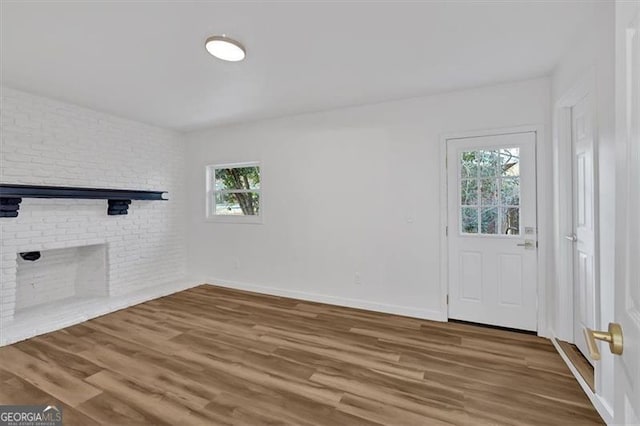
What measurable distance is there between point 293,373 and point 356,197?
6.94ft

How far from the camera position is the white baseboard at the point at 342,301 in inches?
132

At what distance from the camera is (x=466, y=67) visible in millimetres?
2658

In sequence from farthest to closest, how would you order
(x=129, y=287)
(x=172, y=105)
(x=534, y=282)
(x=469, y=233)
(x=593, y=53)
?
(x=129, y=287), (x=172, y=105), (x=469, y=233), (x=534, y=282), (x=593, y=53)

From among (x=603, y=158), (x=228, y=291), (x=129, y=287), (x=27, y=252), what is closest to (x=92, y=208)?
(x=27, y=252)

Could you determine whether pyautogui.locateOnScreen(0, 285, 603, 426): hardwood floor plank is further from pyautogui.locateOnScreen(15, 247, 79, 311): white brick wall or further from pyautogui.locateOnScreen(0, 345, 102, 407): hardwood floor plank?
pyautogui.locateOnScreen(15, 247, 79, 311): white brick wall

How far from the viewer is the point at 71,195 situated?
3.39 meters

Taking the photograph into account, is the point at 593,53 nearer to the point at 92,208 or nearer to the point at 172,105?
the point at 172,105

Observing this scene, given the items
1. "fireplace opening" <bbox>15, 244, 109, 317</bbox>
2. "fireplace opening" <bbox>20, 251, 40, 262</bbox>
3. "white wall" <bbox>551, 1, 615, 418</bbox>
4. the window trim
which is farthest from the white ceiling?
"fireplace opening" <bbox>15, 244, 109, 317</bbox>

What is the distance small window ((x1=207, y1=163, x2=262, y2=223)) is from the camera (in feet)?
14.9

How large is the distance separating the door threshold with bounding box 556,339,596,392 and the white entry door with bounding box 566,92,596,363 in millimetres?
45

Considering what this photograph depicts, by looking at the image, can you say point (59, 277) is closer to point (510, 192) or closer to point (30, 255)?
point (30, 255)

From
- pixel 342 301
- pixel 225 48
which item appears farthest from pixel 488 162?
pixel 225 48

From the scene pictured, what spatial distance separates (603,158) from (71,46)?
3747 mm

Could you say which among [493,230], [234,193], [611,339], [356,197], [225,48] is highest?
[225,48]
